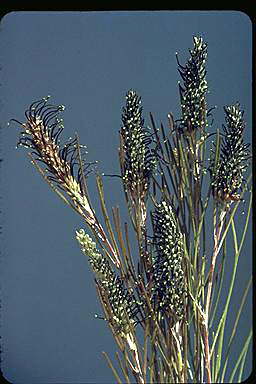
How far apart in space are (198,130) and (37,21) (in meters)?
0.59

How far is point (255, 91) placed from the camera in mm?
1402

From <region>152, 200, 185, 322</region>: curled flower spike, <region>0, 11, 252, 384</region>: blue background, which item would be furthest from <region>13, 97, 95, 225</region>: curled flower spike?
<region>0, 11, 252, 384</region>: blue background

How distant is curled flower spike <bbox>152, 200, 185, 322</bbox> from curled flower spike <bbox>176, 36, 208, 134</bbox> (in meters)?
0.15

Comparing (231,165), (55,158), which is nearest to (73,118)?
(55,158)

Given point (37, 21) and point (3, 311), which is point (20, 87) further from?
point (3, 311)

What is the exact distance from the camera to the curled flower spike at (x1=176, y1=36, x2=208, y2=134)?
1136 mm

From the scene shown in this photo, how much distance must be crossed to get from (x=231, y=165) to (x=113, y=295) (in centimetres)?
29

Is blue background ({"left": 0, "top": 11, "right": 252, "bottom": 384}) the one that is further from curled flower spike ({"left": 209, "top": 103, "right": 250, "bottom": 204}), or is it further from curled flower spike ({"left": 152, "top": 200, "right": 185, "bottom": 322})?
curled flower spike ({"left": 152, "top": 200, "right": 185, "bottom": 322})

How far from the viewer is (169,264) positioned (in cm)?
108

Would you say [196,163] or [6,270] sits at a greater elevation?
[196,163]

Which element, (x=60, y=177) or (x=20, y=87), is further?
(x=20, y=87)

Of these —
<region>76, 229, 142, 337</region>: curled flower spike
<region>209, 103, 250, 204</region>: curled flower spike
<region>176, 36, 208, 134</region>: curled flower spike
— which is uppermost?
<region>176, 36, 208, 134</region>: curled flower spike


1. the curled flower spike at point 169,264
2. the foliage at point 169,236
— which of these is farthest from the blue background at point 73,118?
the curled flower spike at point 169,264

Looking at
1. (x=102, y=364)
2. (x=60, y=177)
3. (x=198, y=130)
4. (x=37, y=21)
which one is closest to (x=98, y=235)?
(x=60, y=177)
